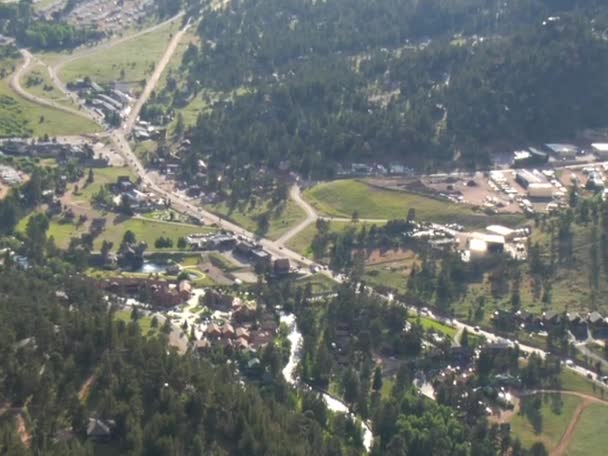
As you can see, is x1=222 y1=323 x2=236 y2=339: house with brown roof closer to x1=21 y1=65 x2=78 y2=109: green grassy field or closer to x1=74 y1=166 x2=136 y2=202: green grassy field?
x1=74 y1=166 x2=136 y2=202: green grassy field

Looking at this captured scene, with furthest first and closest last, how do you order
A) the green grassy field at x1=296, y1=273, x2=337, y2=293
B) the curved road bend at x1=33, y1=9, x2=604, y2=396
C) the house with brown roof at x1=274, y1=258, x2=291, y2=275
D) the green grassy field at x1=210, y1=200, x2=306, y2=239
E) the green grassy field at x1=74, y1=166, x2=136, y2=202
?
the green grassy field at x1=74, y1=166, x2=136, y2=202 < the green grassy field at x1=210, y1=200, x2=306, y2=239 < the house with brown roof at x1=274, y1=258, x2=291, y2=275 < the green grassy field at x1=296, y1=273, x2=337, y2=293 < the curved road bend at x1=33, y1=9, x2=604, y2=396

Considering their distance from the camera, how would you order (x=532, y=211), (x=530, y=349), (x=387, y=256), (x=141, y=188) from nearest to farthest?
(x=530, y=349), (x=387, y=256), (x=532, y=211), (x=141, y=188)

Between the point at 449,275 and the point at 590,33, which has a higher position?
the point at 590,33

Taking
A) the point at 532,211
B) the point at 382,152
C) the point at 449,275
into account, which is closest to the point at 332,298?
the point at 449,275

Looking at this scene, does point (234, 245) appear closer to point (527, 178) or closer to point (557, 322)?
point (557, 322)

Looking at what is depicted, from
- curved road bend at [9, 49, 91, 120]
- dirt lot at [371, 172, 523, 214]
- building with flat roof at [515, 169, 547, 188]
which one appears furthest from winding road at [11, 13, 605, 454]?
building with flat roof at [515, 169, 547, 188]

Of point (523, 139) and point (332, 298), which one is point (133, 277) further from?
point (523, 139)

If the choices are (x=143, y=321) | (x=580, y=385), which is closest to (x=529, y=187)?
(x=580, y=385)
